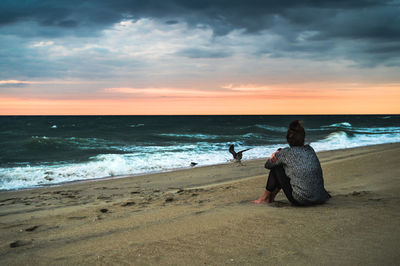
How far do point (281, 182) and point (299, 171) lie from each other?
0.35 metres

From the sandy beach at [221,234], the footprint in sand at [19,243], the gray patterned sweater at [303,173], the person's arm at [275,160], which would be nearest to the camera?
the sandy beach at [221,234]

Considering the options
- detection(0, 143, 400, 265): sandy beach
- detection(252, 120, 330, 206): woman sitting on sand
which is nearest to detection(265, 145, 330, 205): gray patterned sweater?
detection(252, 120, 330, 206): woman sitting on sand

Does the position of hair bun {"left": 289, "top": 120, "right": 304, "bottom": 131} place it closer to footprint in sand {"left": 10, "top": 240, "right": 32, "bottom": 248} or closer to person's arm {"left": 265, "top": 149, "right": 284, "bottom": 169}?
person's arm {"left": 265, "top": 149, "right": 284, "bottom": 169}

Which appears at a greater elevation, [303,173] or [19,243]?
[303,173]

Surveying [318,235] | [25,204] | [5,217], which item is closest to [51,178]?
[25,204]

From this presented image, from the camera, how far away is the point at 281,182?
4.31 metres

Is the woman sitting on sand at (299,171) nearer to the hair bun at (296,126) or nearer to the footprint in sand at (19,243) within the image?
the hair bun at (296,126)

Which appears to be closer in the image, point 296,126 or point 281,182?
point 296,126

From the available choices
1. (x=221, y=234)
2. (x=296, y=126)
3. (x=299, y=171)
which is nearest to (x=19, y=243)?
(x=221, y=234)

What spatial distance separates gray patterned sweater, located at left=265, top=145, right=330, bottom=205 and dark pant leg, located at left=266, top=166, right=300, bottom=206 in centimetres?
7

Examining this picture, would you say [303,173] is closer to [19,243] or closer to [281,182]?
[281,182]

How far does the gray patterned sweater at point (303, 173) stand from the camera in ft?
13.3

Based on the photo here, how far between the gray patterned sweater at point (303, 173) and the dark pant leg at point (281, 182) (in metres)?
0.07

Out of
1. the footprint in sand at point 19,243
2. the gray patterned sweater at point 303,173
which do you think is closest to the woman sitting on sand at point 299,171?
the gray patterned sweater at point 303,173
